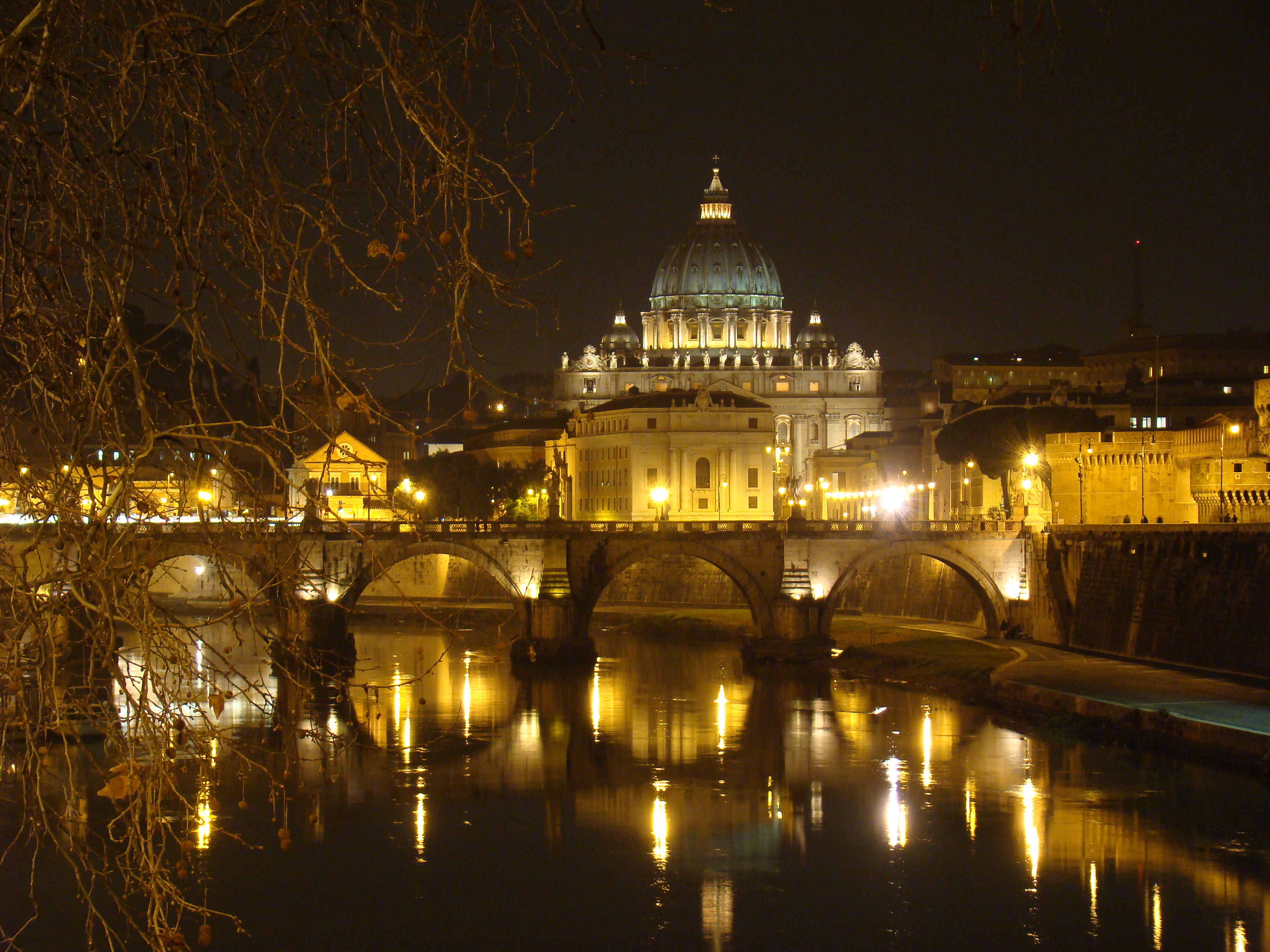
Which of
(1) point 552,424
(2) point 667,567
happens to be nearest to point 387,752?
(2) point 667,567

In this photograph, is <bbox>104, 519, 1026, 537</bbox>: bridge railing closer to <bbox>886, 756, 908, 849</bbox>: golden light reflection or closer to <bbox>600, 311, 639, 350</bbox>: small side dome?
<bbox>886, 756, 908, 849</bbox>: golden light reflection

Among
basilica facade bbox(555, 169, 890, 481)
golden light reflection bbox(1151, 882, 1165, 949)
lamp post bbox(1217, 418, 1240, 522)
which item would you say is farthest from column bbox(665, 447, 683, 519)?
golden light reflection bbox(1151, 882, 1165, 949)

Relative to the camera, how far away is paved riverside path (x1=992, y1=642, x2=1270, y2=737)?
25.3m

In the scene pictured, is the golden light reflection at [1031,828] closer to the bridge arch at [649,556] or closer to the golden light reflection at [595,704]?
the golden light reflection at [595,704]

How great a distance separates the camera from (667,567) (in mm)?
59906

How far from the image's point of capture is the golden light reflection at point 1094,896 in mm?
17750

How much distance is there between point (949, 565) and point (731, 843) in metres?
24.9

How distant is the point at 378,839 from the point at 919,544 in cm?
2495

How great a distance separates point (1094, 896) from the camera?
18.7 meters

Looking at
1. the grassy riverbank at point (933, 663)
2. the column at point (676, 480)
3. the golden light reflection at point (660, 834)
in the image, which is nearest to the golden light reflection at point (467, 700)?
the golden light reflection at point (660, 834)

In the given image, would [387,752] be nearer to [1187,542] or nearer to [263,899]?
[263,899]

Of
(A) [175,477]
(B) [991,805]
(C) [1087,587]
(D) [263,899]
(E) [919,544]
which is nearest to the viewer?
(A) [175,477]

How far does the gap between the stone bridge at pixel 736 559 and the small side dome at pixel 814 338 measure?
84.9m

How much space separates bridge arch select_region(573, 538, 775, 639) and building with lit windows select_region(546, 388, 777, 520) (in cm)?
3437
